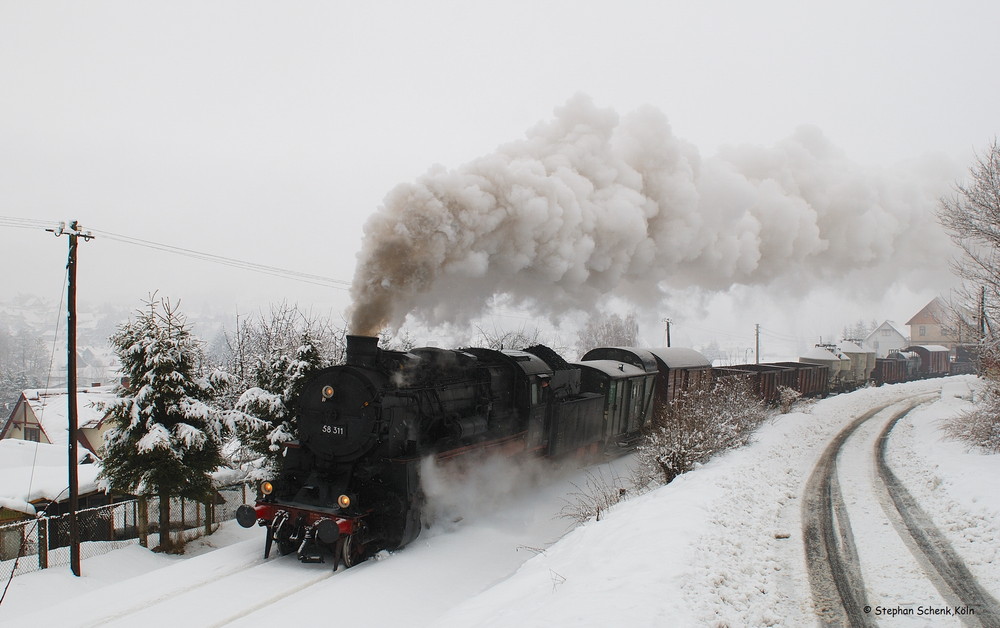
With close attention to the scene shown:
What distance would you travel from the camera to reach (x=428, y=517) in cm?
988

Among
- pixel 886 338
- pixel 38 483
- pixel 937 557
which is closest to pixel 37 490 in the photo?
pixel 38 483

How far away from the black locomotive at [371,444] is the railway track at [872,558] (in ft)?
17.4

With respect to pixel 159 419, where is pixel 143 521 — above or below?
below

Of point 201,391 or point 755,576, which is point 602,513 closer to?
point 755,576

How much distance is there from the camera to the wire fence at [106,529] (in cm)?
1123

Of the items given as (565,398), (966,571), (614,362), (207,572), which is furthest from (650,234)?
(207,572)

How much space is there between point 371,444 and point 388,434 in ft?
0.94

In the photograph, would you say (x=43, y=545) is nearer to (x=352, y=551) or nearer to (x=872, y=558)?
(x=352, y=551)

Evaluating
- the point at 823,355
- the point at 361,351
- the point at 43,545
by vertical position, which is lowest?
the point at 43,545

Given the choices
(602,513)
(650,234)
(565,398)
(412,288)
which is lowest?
(602,513)

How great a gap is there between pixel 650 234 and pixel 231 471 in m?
14.5

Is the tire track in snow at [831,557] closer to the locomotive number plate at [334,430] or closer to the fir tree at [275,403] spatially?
the locomotive number plate at [334,430]

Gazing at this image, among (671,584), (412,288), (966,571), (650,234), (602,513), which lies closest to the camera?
(671,584)

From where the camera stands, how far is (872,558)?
22.0ft
